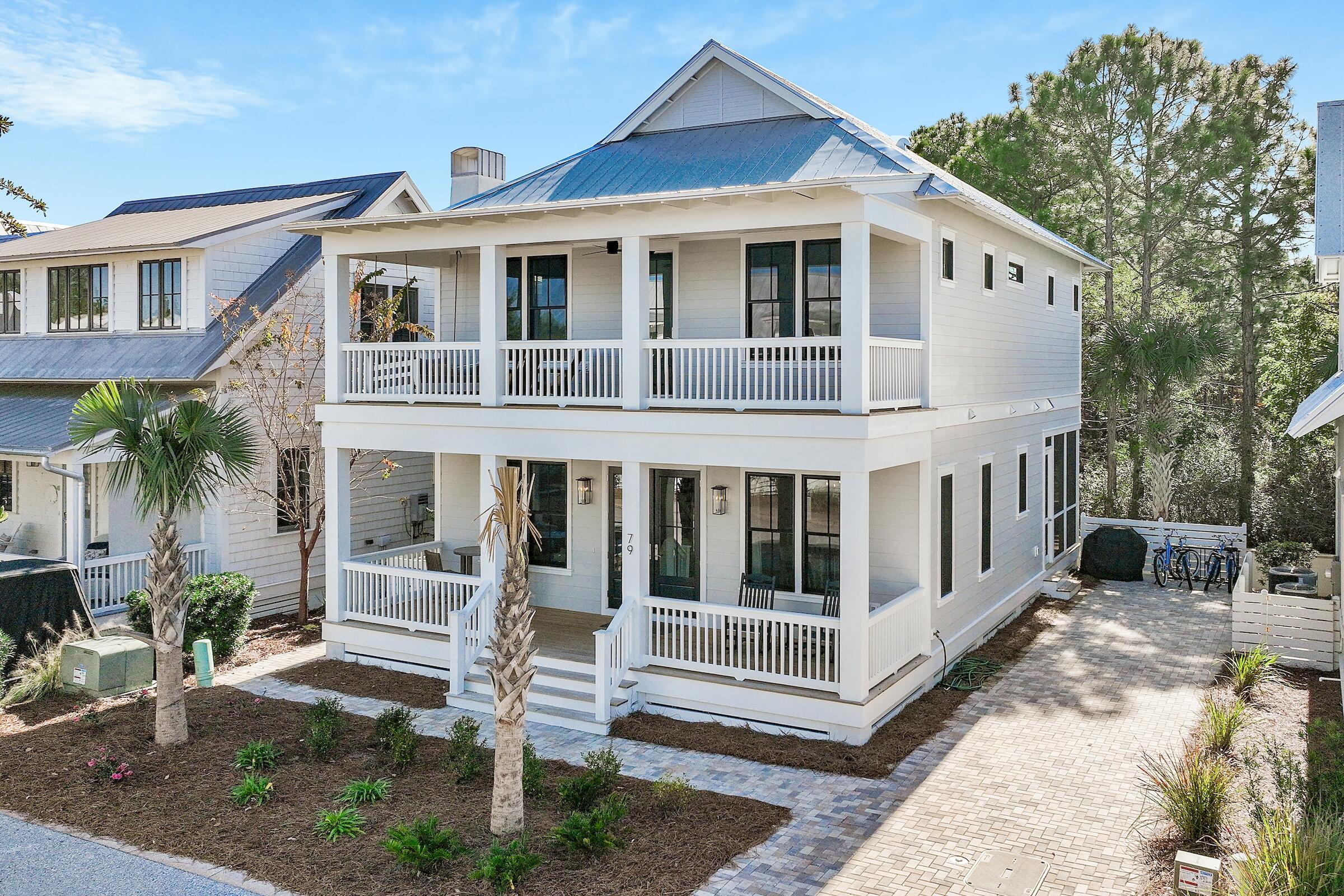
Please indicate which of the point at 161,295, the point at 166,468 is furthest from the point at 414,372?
the point at 161,295

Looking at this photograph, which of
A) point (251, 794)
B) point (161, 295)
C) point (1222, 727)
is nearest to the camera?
point (251, 794)

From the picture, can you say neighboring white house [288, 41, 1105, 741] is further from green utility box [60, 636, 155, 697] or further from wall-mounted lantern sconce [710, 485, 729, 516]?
green utility box [60, 636, 155, 697]

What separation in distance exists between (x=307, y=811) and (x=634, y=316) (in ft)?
20.8

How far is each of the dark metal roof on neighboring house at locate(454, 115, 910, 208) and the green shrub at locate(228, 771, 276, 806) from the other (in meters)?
7.72

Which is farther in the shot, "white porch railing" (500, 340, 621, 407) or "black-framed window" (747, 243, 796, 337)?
"black-framed window" (747, 243, 796, 337)

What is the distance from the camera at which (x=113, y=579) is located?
15.1 meters

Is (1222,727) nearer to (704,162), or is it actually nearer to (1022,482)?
(1022,482)

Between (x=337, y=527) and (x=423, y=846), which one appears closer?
(x=423, y=846)

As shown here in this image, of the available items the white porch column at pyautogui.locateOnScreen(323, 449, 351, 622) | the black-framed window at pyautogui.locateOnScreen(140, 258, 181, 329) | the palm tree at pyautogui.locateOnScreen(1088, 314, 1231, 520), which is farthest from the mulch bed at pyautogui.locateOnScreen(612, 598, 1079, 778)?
the palm tree at pyautogui.locateOnScreen(1088, 314, 1231, 520)

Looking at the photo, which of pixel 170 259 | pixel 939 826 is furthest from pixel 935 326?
pixel 170 259

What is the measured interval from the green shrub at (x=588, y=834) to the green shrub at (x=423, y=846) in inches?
30.7

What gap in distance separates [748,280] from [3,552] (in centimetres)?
1407

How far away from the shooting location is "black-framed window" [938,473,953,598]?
13.1m

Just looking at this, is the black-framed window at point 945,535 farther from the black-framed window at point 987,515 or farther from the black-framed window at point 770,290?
the black-framed window at point 770,290
